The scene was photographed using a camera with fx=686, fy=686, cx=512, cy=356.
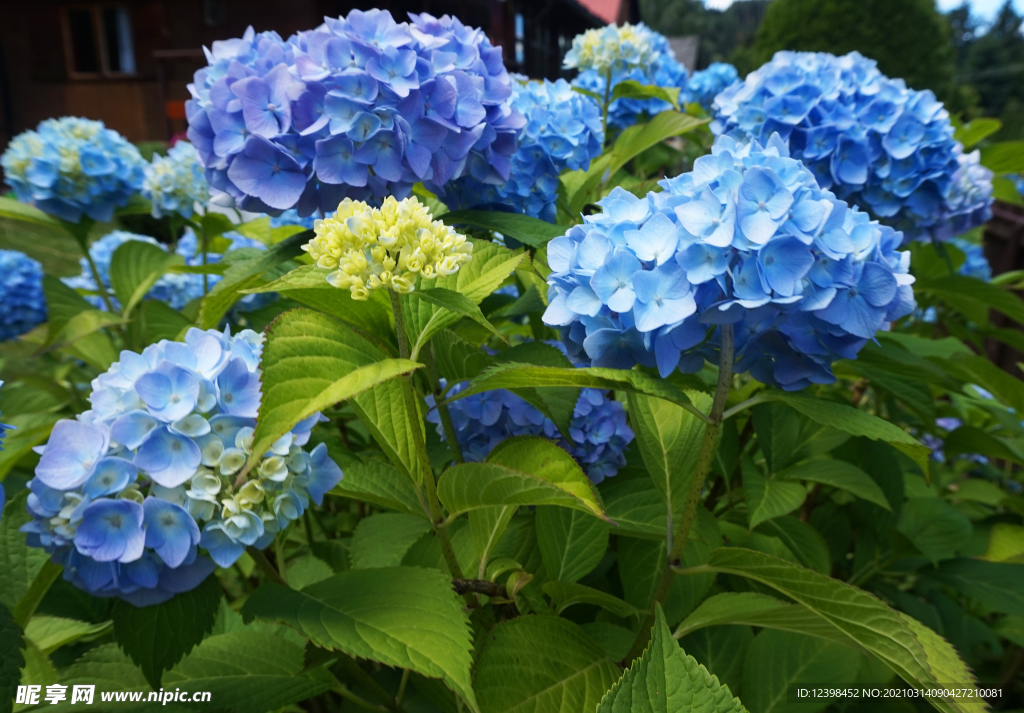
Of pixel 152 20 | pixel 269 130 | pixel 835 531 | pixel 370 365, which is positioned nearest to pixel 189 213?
pixel 269 130

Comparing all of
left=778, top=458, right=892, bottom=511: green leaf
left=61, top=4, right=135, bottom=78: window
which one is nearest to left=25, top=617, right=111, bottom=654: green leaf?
left=778, top=458, right=892, bottom=511: green leaf

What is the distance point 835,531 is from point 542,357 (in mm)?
1143

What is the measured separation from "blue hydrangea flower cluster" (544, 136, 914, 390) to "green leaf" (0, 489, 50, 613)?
3.01ft

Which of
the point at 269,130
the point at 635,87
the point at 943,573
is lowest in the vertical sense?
the point at 943,573

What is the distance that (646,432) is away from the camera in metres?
1.02

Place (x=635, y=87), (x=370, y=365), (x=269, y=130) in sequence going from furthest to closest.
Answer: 1. (x=635, y=87)
2. (x=269, y=130)
3. (x=370, y=365)

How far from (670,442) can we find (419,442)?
384 mm

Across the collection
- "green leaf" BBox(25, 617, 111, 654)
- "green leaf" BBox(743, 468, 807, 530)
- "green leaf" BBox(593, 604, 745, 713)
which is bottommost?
"green leaf" BBox(25, 617, 111, 654)

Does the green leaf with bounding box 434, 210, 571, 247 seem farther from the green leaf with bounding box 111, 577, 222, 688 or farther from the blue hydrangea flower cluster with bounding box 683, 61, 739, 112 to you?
the blue hydrangea flower cluster with bounding box 683, 61, 739, 112

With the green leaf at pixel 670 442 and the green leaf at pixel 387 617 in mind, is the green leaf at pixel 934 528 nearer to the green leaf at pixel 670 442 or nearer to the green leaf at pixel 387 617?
the green leaf at pixel 670 442

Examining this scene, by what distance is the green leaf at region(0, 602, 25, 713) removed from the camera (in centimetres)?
77

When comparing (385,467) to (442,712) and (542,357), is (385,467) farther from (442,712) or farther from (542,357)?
(442,712)

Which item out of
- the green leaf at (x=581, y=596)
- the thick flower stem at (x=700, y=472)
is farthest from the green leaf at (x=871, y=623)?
the green leaf at (x=581, y=596)

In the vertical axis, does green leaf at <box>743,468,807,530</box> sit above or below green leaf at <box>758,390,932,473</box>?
below
